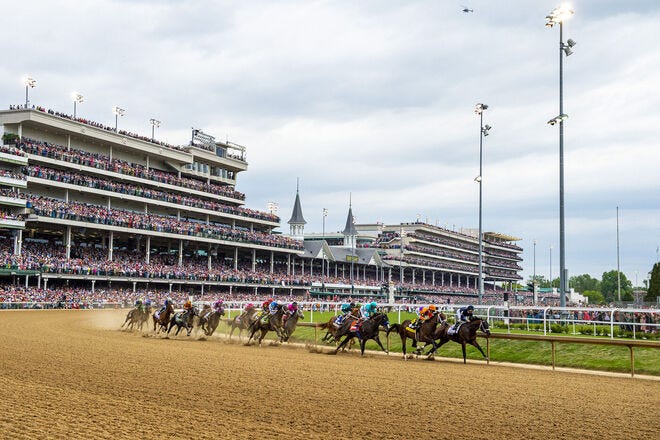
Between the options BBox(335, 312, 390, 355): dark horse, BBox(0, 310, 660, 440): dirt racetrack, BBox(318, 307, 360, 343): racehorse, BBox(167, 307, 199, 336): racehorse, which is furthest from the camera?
BBox(167, 307, 199, 336): racehorse

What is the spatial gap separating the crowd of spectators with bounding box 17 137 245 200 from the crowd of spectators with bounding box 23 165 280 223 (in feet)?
3.34

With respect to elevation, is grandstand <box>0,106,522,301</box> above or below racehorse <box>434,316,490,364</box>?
above

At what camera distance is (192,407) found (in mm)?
8781

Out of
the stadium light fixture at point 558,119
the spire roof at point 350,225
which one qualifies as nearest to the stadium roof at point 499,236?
the spire roof at point 350,225

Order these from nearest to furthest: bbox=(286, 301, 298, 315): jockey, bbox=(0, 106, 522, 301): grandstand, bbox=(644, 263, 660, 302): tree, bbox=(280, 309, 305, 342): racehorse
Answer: bbox=(286, 301, 298, 315): jockey, bbox=(280, 309, 305, 342): racehorse, bbox=(0, 106, 522, 301): grandstand, bbox=(644, 263, 660, 302): tree

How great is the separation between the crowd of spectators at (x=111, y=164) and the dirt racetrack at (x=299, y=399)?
34083 mm

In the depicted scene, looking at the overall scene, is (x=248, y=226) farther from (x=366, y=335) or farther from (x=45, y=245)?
(x=366, y=335)

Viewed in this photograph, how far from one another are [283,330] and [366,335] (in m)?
3.74

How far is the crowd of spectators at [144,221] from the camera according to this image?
44750 mm

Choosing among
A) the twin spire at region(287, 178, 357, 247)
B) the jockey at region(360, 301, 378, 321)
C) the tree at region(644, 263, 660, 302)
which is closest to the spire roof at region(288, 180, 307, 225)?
the twin spire at region(287, 178, 357, 247)

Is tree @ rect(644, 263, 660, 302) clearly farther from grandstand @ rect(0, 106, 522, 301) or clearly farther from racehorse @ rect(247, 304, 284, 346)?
racehorse @ rect(247, 304, 284, 346)

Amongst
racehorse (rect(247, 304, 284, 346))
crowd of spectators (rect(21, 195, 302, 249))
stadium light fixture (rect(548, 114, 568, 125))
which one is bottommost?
racehorse (rect(247, 304, 284, 346))

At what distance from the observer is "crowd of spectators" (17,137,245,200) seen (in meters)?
46.5

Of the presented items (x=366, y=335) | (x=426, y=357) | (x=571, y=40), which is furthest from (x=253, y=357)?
(x=571, y=40)
